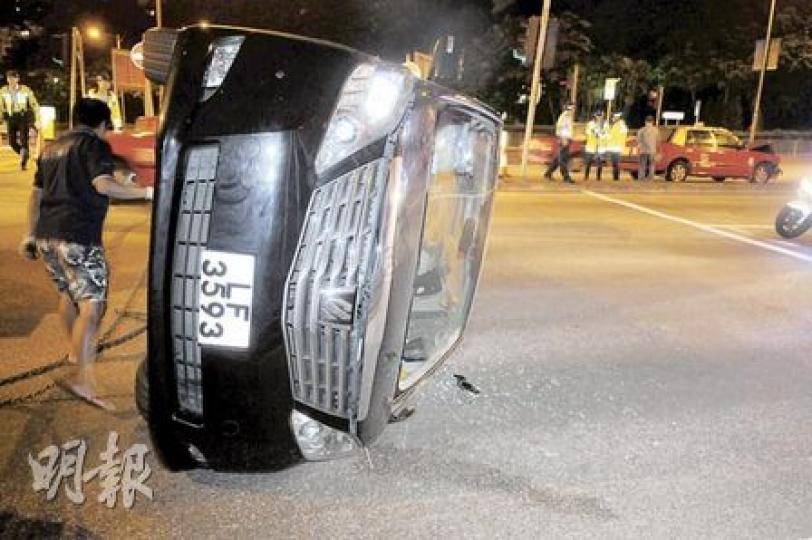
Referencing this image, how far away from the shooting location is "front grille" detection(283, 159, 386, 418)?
263 centimetres

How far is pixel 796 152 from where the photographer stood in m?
37.7

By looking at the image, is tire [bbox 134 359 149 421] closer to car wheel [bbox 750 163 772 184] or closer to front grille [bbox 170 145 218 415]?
front grille [bbox 170 145 218 415]

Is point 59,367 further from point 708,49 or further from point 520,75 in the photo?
point 708,49

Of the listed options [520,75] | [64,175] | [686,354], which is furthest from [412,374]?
[520,75]

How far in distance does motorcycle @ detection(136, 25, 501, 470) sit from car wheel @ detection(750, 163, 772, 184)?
71.4ft

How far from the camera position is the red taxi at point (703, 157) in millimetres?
21672

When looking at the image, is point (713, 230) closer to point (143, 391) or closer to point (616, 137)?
point (616, 137)

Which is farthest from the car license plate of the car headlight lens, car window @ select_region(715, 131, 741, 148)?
car window @ select_region(715, 131, 741, 148)

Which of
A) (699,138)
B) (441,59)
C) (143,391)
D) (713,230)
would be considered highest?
(699,138)

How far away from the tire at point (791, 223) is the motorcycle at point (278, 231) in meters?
9.97

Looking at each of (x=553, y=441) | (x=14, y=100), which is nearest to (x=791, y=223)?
(x=553, y=441)

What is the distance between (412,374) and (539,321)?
3183 millimetres

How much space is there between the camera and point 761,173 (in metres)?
22.4

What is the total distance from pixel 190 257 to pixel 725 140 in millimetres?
21888
